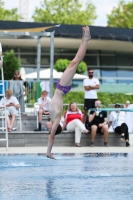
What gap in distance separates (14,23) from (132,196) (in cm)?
3431

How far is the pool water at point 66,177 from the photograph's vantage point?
23.6ft

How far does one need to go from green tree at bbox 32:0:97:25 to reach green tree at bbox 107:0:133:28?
8.78ft

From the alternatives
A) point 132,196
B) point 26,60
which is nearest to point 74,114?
point 132,196

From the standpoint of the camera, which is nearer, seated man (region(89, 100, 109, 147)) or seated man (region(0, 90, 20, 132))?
seated man (region(89, 100, 109, 147))

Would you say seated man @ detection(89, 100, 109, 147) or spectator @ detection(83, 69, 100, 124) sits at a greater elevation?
spectator @ detection(83, 69, 100, 124)

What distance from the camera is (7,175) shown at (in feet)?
30.8

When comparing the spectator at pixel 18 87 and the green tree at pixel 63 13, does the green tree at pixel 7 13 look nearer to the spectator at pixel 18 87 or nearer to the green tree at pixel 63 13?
the green tree at pixel 63 13

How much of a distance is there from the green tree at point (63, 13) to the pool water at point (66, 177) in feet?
173

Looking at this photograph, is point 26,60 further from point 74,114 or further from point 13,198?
point 13,198

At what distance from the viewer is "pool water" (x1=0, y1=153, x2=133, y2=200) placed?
Answer: 23.6 ft

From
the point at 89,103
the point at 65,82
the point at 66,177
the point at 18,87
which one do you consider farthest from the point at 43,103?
the point at 66,177

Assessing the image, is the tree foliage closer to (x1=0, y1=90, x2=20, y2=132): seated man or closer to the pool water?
(x1=0, y1=90, x2=20, y2=132): seated man

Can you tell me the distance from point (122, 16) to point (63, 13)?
6.38m

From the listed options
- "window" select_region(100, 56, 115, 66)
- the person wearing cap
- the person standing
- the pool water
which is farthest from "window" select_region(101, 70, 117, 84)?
the person standing
